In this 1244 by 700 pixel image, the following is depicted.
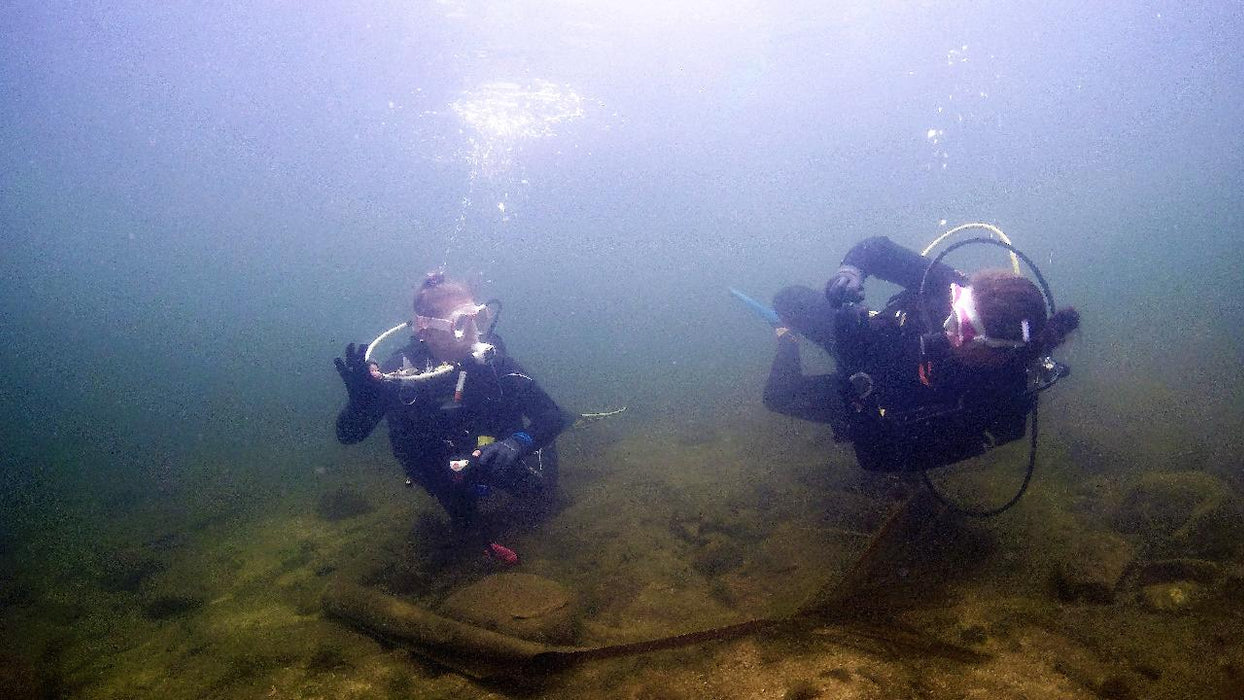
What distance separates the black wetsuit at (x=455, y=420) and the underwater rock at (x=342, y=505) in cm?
326

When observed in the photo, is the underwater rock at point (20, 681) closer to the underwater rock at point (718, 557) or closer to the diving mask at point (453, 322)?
the diving mask at point (453, 322)

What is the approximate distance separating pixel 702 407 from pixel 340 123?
35560mm

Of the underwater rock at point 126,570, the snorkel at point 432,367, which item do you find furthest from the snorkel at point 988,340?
the underwater rock at point 126,570

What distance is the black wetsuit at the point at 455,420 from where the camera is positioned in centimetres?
533

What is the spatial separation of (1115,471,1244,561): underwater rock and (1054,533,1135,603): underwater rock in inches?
23.6

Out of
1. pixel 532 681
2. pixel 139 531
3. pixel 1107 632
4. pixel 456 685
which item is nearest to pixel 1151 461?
pixel 1107 632

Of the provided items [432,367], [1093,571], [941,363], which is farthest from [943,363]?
[432,367]

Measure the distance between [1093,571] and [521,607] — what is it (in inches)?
164

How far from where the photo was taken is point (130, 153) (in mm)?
40531

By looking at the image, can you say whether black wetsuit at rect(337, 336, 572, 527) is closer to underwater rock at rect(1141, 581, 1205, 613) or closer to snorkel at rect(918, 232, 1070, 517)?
snorkel at rect(918, 232, 1070, 517)

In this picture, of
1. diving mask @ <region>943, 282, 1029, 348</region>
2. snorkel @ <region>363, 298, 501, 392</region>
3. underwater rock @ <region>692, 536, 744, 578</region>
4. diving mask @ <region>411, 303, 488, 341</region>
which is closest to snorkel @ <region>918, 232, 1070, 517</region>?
diving mask @ <region>943, 282, 1029, 348</region>

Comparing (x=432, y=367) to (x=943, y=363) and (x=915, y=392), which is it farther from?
(x=943, y=363)

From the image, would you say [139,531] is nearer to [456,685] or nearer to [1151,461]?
[456,685]

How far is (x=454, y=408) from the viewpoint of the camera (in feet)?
17.8
